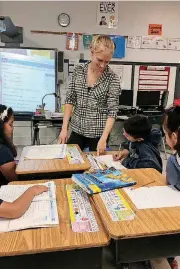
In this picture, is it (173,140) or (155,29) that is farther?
(155,29)

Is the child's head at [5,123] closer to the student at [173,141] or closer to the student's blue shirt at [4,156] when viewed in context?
the student's blue shirt at [4,156]

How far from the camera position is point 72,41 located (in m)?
4.34

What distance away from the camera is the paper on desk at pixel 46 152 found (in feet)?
5.22

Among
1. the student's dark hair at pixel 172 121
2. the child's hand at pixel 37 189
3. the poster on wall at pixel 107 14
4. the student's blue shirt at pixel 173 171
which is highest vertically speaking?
the poster on wall at pixel 107 14

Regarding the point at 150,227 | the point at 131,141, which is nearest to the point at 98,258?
the point at 150,227

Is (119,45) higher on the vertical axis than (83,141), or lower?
higher

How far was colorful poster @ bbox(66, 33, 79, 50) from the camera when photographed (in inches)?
170

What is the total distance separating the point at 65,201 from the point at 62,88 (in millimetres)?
3617

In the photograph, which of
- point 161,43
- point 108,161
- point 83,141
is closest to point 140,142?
point 108,161

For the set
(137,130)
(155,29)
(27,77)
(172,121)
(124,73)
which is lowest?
(137,130)

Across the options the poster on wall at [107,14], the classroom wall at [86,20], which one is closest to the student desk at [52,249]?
the classroom wall at [86,20]

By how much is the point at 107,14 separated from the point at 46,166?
362 cm

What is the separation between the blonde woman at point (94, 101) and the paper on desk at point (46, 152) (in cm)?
16

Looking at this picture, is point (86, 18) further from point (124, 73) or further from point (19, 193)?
point (19, 193)
